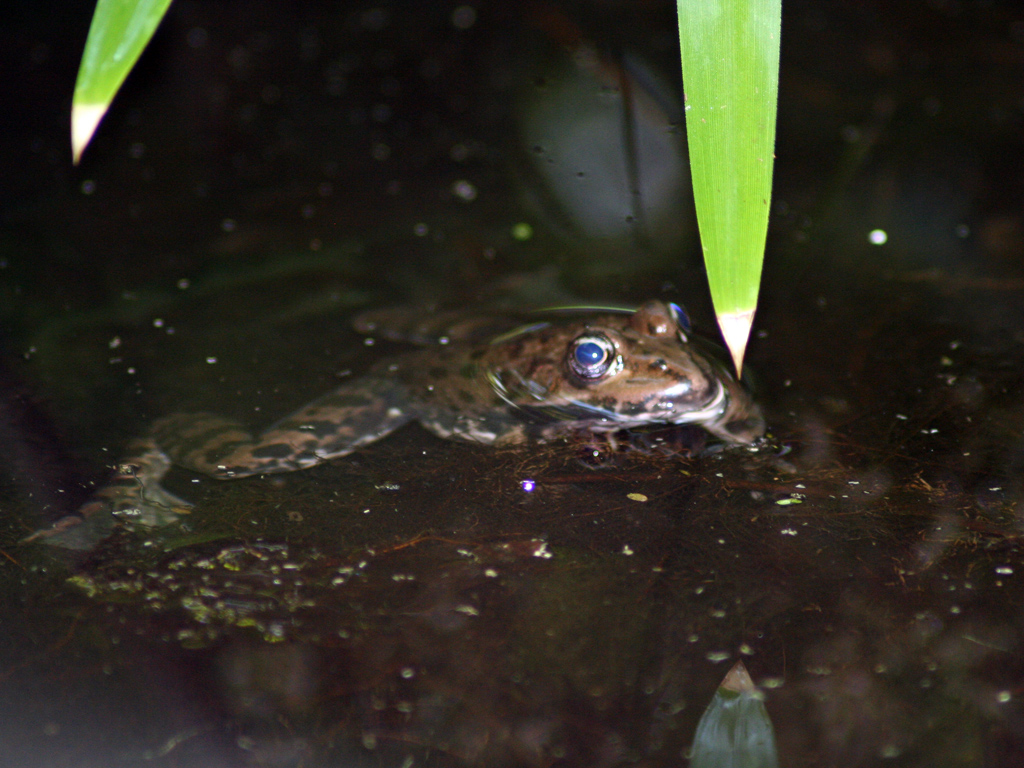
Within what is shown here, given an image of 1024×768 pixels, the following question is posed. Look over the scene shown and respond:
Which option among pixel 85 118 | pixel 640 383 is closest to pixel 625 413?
pixel 640 383

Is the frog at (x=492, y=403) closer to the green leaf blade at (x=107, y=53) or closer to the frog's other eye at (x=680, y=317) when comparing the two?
the frog's other eye at (x=680, y=317)

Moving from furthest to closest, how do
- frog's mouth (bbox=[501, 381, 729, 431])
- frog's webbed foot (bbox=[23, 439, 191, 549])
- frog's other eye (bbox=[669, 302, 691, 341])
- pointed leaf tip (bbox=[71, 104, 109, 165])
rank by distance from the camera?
frog's other eye (bbox=[669, 302, 691, 341]), frog's mouth (bbox=[501, 381, 729, 431]), frog's webbed foot (bbox=[23, 439, 191, 549]), pointed leaf tip (bbox=[71, 104, 109, 165])

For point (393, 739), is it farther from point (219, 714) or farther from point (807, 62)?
point (807, 62)

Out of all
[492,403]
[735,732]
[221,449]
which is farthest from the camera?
[492,403]

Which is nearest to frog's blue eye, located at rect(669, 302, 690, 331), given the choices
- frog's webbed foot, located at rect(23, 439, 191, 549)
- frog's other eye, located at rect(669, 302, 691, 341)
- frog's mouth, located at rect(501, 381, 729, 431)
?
frog's other eye, located at rect(669, 302, 691, 341)

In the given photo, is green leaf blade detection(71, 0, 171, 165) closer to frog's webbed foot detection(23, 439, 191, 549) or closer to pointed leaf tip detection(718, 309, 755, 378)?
frog's webbed foot detection(23, 439, 191, 549)

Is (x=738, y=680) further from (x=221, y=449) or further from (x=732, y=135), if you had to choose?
(x=221, y=449)

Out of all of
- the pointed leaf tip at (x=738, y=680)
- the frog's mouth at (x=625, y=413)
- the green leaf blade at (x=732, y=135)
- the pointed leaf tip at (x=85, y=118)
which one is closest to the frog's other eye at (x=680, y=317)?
the frog's mouth at (x=625, y=413)

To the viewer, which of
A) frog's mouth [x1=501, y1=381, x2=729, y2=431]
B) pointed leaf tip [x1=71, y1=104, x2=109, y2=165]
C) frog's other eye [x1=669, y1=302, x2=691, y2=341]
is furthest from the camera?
frog's other eye [x1=669, y1=302, x2=691, y2=341]
